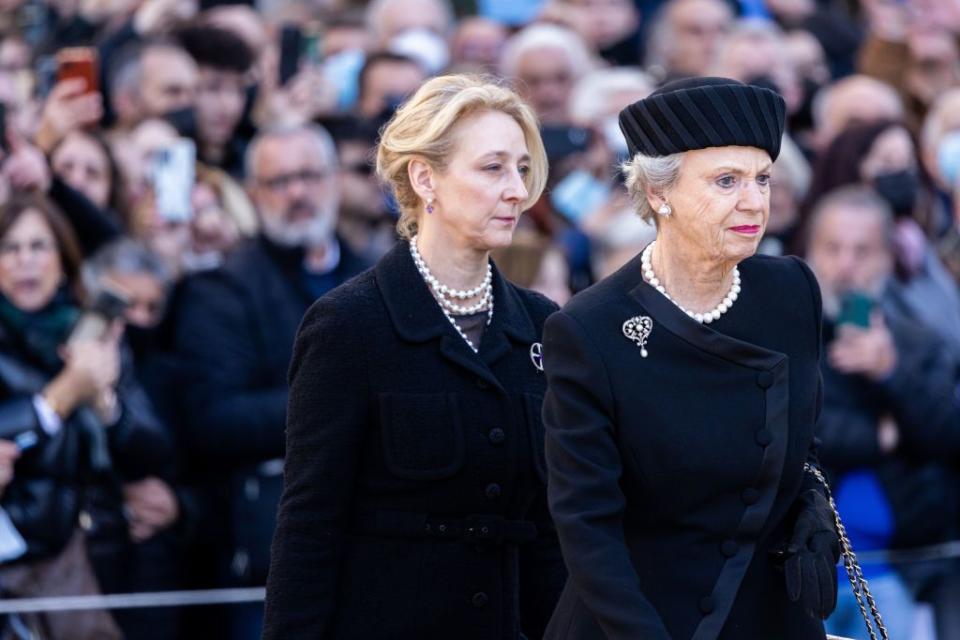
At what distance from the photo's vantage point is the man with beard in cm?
662

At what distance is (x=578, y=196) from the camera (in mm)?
8000

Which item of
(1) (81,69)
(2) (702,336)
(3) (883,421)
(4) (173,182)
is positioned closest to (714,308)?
(2) (702,336)

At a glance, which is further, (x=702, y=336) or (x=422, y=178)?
(x=422, y=178)

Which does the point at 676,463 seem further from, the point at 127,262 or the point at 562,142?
the point at 562,142

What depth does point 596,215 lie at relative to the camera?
7891 mm

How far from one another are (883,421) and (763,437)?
3.34 metres

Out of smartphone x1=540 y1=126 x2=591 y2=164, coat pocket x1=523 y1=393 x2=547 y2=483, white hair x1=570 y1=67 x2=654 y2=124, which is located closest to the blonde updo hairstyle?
coat pocket x1=523 y1=393 x2=547 y2=483

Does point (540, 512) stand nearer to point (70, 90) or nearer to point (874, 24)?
Result: point (70, 90)

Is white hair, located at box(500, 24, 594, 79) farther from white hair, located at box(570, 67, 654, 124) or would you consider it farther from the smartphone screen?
the smartphone screen

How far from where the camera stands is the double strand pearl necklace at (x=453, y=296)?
4.58 m

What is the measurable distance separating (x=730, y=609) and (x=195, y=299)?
356cm

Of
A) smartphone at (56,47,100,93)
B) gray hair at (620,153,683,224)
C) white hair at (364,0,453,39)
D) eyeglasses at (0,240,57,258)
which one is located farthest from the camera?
white hair at (364,0,453,39)

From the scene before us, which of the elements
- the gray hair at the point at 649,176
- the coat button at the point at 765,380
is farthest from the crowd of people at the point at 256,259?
the coat button at the point at 765,380

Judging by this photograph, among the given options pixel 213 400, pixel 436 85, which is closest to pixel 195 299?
pixel 213 400
